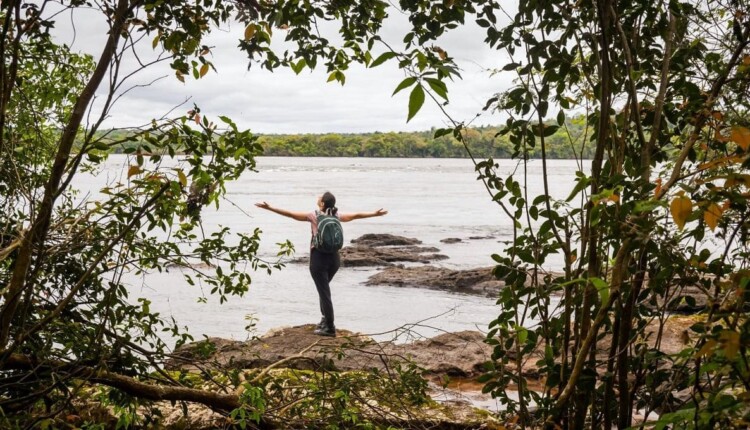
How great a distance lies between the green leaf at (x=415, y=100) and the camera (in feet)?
5.48

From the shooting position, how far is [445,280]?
19.2 metres

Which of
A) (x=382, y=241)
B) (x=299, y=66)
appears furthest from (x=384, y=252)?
(x=299, y=66)

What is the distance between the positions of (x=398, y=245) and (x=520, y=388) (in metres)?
23.6

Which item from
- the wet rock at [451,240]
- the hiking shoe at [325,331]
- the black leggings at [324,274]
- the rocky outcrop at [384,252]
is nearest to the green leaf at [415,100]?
the hiking shoe at [325,331]

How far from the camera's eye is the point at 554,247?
3.53m

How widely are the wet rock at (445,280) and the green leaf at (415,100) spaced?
16.2 metres

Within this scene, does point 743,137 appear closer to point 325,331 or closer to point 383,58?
point 383,58

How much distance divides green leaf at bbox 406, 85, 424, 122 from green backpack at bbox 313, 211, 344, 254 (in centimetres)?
944

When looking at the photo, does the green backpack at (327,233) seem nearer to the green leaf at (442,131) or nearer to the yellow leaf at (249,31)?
the yellow leaf at (249,31)

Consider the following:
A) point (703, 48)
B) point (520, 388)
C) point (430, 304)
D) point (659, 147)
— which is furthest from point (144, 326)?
point (430, 304)

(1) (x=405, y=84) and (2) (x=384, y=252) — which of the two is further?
(2) (x=384, y=252)

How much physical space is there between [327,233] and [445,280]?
28.1ft

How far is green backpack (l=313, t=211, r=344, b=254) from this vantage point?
1114 centimetres

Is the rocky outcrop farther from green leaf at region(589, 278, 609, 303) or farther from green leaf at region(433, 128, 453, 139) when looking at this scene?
green leaf at region(589, 278, 609, 303)
